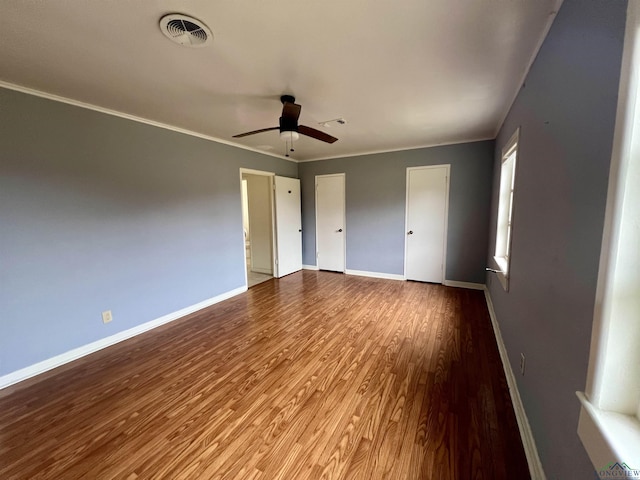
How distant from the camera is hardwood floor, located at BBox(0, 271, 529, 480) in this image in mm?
1411

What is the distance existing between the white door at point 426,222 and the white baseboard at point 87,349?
3.50 meters

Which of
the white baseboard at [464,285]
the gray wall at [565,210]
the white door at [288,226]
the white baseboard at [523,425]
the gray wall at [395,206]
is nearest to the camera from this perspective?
the gray wall at [565,210]

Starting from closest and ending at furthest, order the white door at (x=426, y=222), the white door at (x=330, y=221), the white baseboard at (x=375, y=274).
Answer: the white door at (x=426, y=222) → the white baseboard at (x=375, y=274) → the white door at (x=330, y=221)

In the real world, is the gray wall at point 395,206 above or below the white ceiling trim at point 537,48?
below

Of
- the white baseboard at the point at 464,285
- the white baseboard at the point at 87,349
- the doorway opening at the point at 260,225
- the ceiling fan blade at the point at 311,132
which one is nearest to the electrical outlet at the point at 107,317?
the white baseboard at the point at 87,349

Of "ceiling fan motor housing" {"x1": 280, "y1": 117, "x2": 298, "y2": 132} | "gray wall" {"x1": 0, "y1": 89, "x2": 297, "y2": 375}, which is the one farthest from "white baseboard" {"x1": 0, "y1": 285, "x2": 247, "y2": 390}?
"ceiling fan motor housing" {"x1": 280, "y1": 117, "x2": 298, "y2": 132}

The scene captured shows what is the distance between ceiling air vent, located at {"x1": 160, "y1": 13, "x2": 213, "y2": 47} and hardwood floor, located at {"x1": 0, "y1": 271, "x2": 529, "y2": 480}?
239cm

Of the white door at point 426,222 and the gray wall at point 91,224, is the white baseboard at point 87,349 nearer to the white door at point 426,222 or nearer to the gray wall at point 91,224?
the gray wall at point 91,224

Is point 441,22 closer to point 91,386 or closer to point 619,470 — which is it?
point 619,470

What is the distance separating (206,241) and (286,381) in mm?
2407

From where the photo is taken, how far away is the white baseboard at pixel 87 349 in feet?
7.07

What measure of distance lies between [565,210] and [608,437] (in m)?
0.84

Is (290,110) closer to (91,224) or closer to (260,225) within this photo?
(91,224)

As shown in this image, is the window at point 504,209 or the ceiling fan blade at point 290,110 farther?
the window at point 504,209
